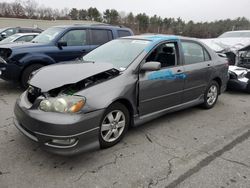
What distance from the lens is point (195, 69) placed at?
4.54 m

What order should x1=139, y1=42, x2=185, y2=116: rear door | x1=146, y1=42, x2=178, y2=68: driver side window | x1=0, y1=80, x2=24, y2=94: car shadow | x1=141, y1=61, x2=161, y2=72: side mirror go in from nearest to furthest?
1. x1=141, y1=61, x2=161, y2=72: side mirror
2. x1=139, y1=42, x2=185, y2=116: rear door
3. x1=146, y1=42, x2=178, y2=68: driver side window
4. x1=0, y1=80, x2=24, y2=94: car shadow

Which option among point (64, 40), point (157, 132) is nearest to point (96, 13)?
point (64, 40)

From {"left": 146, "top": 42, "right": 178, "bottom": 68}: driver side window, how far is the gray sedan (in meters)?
0.02

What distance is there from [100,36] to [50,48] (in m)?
1.69

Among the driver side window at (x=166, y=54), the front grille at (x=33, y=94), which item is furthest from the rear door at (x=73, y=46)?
the front grille at (x=33, y=94)

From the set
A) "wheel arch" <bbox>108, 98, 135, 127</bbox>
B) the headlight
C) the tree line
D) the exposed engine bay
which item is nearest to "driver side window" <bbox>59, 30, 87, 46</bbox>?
the exposed engine bay

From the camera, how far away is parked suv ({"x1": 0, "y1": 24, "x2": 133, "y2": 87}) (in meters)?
5.60

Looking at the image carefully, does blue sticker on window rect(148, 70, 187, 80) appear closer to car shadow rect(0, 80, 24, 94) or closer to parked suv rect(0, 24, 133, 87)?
parked suv rect(0, 24, 133, 87)

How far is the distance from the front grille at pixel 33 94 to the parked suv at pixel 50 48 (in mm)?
2643

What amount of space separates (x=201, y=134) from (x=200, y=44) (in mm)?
1975

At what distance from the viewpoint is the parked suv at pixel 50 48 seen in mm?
5602

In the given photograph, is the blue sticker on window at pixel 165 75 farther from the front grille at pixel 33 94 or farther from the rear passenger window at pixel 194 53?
the front grille at pixel 33 94

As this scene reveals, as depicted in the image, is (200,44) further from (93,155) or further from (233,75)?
(93,155)

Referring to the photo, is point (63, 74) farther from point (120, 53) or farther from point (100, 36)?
point (100, 36)
